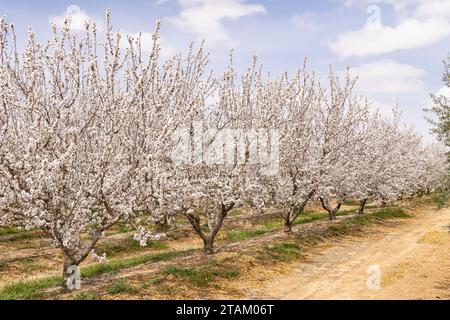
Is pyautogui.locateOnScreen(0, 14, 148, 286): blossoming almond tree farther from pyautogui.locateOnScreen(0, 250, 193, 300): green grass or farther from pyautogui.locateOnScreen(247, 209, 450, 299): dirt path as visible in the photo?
pyautogui.locateOnScreen(247, 209, 450, 299): dirt path

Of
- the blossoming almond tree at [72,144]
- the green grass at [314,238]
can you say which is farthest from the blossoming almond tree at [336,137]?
the blossoming almond tree at [72,144]

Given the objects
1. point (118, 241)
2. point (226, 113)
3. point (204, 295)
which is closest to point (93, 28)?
point (226, 113)

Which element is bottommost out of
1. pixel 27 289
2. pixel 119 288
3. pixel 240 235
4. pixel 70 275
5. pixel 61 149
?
pixel 240 235

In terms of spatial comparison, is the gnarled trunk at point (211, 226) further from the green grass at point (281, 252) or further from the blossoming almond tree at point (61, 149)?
the blossoming almond tree at point (61, 149)

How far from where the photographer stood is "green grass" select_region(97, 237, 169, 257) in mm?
24331

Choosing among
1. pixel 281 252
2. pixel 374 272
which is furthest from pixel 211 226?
pixel 374 272

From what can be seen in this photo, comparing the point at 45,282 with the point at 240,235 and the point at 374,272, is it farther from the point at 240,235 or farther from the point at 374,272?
the point at 240,235

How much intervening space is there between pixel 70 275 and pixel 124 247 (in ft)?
35.1

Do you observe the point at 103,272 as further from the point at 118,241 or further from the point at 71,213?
the point at 118,241

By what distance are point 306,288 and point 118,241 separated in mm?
13333

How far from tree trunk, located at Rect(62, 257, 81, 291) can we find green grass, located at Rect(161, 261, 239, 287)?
A: 10.9 feet

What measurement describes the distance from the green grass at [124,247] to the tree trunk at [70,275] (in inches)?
360

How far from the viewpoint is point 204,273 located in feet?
56.9

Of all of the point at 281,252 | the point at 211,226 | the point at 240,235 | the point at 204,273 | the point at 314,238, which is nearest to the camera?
the point at 204,273
